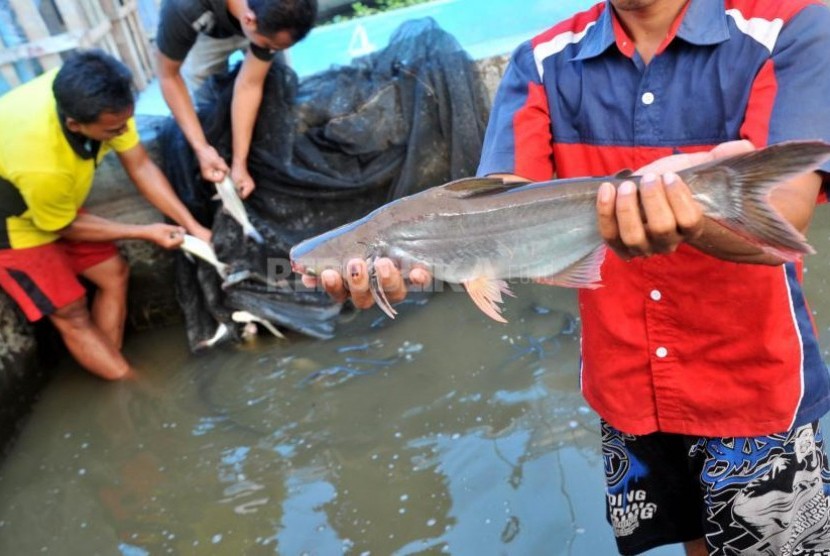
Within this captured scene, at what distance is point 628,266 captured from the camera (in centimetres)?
176

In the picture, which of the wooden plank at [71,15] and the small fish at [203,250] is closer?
the small fish at [203,250]

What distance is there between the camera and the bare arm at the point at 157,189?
176 inches

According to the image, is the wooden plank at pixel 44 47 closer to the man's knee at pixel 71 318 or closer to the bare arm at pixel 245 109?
the bare arm at pixel 245 109

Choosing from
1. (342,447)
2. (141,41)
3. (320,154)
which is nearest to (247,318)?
(320,154)

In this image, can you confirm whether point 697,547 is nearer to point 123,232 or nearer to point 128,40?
point 123,232

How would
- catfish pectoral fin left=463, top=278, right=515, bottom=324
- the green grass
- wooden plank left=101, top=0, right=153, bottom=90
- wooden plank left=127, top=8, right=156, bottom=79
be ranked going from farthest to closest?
the green grass, wooden plank left=127, top=8, right=156, bottom=79, wooden plank left=101, top=0, right=153, bottom=90, catfish pectoral fin left=463, top=278, right=515, bottom=324

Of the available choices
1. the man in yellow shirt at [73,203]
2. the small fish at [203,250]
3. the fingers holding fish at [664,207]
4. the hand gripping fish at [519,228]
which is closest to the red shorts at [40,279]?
the man in yellow shirt at [73,203]

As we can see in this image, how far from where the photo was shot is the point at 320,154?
4.72m

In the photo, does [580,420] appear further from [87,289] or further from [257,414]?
[87,289]

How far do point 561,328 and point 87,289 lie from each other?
3126mm

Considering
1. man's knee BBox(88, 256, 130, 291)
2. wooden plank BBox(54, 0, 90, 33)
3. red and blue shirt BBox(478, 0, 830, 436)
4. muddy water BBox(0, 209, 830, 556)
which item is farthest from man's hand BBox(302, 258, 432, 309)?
wooden plank BBox(54, 0, 90, 33)

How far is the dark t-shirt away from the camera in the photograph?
4.34 m

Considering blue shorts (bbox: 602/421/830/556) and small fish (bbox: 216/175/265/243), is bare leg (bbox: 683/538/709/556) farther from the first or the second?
small fish (bbox: 216/175/265/243)

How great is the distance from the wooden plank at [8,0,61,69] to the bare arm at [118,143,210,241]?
2.03 metres
